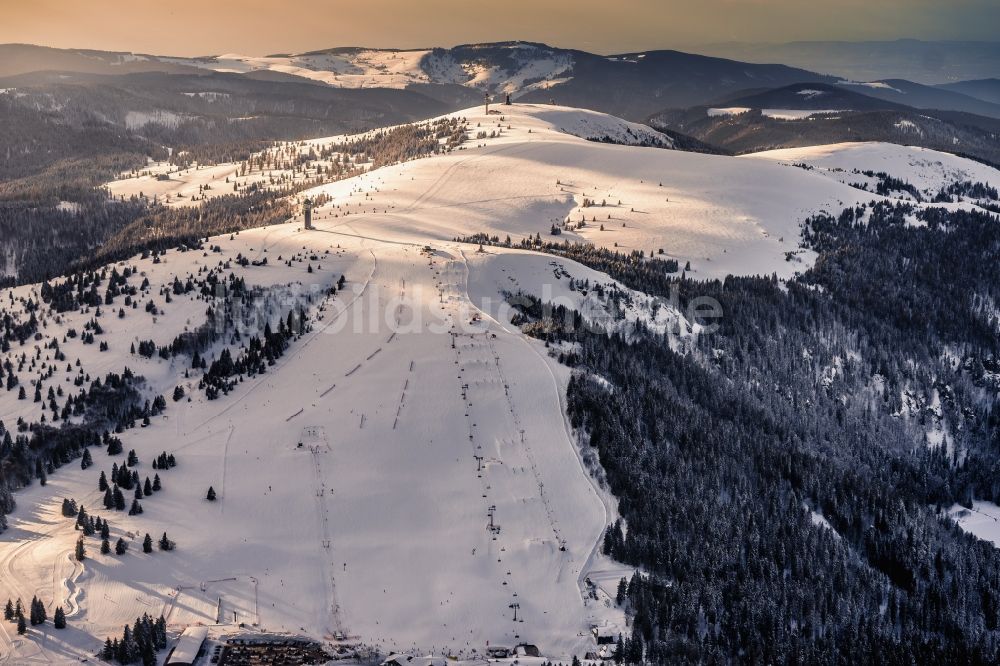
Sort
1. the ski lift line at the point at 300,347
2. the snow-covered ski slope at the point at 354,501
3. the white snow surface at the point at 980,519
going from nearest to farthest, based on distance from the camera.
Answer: the snow-covered ski slope at the point at 354,501
the ski lift line at the point at 300,347
the white snow surface at the point at 980,519

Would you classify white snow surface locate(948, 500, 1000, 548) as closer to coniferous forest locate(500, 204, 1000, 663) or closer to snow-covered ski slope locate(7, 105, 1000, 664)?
coniferous forest locate(500, 204, 1000, 663)

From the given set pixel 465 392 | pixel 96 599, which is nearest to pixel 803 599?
pixel 465 392

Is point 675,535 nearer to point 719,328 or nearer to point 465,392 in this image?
point 465,392

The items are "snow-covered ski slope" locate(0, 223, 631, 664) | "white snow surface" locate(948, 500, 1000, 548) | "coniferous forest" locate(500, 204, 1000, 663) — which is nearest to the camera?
"snow-covered ski slope" locate(0, 223, 631, 664)

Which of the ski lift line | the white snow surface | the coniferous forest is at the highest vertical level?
the ski lift line

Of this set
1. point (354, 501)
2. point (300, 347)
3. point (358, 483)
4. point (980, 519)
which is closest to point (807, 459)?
point (980, 519)

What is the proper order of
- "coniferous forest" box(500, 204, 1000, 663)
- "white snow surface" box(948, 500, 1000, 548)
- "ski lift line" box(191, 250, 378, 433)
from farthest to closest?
"white snow surface" box(948, 500, 1000, 548) → "ski lift line" box(191, 250, 378, 433) → "coniferous forest" box(500, 204, 1000, 663)

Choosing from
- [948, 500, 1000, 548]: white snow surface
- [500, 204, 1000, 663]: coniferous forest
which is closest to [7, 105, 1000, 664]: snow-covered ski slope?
[500, 204, 1000, 663]: coniferous forest

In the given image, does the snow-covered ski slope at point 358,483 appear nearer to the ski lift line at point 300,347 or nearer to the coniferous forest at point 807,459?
the ski lift line at point 300,347

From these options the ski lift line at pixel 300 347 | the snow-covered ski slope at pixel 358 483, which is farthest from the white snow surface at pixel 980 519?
the ski lift line at pixel 300 347

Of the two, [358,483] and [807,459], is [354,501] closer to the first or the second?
[358,483]
